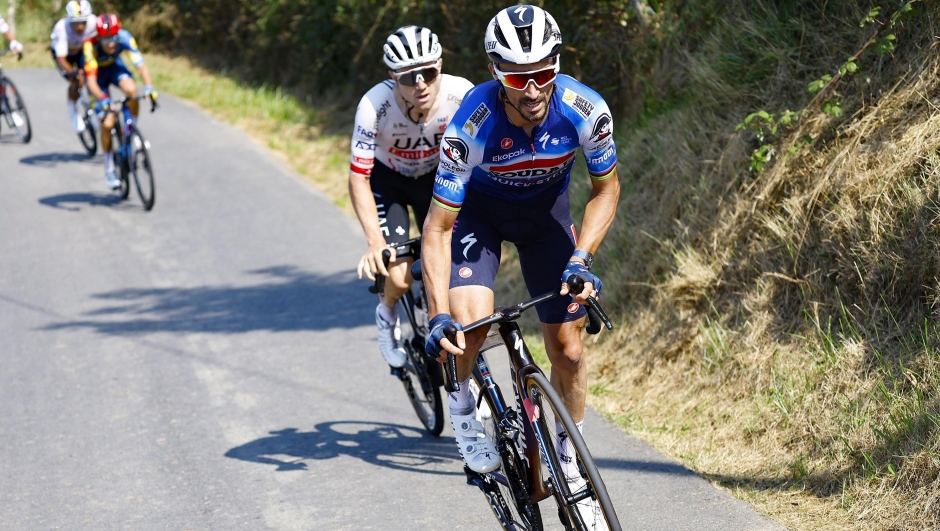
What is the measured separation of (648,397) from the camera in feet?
19.9

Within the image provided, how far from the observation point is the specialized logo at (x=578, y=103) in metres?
4.04

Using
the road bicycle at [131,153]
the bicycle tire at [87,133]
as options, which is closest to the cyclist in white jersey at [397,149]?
the road bicycle at [131,153]

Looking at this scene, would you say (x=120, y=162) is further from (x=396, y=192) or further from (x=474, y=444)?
(x=474, y=444)

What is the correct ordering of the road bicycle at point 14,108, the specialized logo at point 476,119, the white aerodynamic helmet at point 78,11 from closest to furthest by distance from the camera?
the specialized logo at point 476,119, the white aerodynamic helmet at point 78,11, the road bicycle at point 14,108

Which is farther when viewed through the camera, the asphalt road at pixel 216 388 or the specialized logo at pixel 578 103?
the asphalt road at pixel 216 388

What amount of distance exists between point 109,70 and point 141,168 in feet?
5.12

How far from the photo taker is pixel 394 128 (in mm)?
5605

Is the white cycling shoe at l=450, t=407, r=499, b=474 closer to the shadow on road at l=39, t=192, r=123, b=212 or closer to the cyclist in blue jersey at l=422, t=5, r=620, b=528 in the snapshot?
the cyclist in blue jersey at l=422, t=5, r=620, b=528

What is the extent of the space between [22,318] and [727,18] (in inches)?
282

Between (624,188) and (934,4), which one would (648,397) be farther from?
(934,4)

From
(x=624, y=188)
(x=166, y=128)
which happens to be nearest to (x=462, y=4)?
(x=624, y=188)

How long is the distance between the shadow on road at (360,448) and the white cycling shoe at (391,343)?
0.50 meters

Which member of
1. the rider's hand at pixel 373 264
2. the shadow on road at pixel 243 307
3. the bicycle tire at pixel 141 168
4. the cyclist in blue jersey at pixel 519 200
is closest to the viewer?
the cyclist in blue jersey at pixel 519 200

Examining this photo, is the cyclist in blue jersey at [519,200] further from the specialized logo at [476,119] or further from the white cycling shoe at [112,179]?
the white cycling shoe at [112,179]
